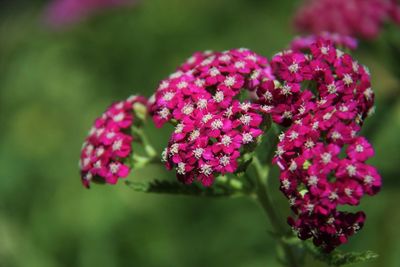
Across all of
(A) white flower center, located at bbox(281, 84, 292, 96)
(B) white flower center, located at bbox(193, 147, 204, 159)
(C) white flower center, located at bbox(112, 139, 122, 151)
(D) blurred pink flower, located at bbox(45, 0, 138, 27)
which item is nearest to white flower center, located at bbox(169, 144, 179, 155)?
(B) white flower center, located at bbox(193, 147, 204, 159)

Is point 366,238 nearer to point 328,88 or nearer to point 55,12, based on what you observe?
point 328,88

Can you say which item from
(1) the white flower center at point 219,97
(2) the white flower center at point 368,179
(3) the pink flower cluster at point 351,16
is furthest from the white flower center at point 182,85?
(3) the pink flower cluster at point 351,16

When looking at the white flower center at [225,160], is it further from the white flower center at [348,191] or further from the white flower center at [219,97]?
the white flower center at [348,191]

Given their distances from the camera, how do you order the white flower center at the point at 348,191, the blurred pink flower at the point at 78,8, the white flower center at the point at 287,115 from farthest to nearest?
the blurred pink flower at the point at 78,8 < the white flower center at the point at 287,115 < the white flower center at the point at 348,191

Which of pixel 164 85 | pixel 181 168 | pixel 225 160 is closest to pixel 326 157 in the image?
pixel 225 160

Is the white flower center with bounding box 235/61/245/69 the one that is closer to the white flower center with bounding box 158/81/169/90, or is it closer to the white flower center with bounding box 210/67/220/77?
the white flower center with bounding box 210/67/220/77

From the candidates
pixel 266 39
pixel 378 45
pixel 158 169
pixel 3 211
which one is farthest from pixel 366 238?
pixel 266 39
